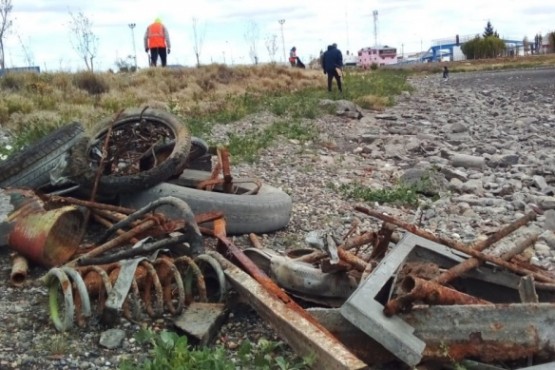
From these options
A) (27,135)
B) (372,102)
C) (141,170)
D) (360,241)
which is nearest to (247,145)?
(27,135)

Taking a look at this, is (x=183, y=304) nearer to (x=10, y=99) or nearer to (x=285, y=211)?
(x=285, y=211)

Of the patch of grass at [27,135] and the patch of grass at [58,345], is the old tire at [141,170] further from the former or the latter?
the patch of grass at [58,345]

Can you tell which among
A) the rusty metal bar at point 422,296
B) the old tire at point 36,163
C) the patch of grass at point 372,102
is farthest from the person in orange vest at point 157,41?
the rusty metal bar at point 422,296

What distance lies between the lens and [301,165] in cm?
1036

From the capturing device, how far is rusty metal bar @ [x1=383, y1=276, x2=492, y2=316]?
3.74 metres

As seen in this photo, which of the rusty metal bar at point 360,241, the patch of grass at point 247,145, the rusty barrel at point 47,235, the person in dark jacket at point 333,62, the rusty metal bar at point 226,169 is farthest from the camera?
the person in dark jacket at point 333,62

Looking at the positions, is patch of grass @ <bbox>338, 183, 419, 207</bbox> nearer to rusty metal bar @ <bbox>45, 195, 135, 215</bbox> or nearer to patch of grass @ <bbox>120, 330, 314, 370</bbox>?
rusty metal bar @ <bbox>45, 195, 135, 215</bbox>

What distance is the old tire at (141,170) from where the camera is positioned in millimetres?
6359

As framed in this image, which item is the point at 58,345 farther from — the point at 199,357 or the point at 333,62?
the point at 333,62

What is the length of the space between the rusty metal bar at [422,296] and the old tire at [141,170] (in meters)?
3.07

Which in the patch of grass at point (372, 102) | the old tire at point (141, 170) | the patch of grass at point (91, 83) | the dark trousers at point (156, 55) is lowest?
the patch of grass at point (372, 102)

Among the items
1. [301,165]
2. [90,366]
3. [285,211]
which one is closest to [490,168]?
[301,165]

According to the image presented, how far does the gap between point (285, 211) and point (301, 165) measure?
11.9 feet

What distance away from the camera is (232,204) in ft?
20.8
